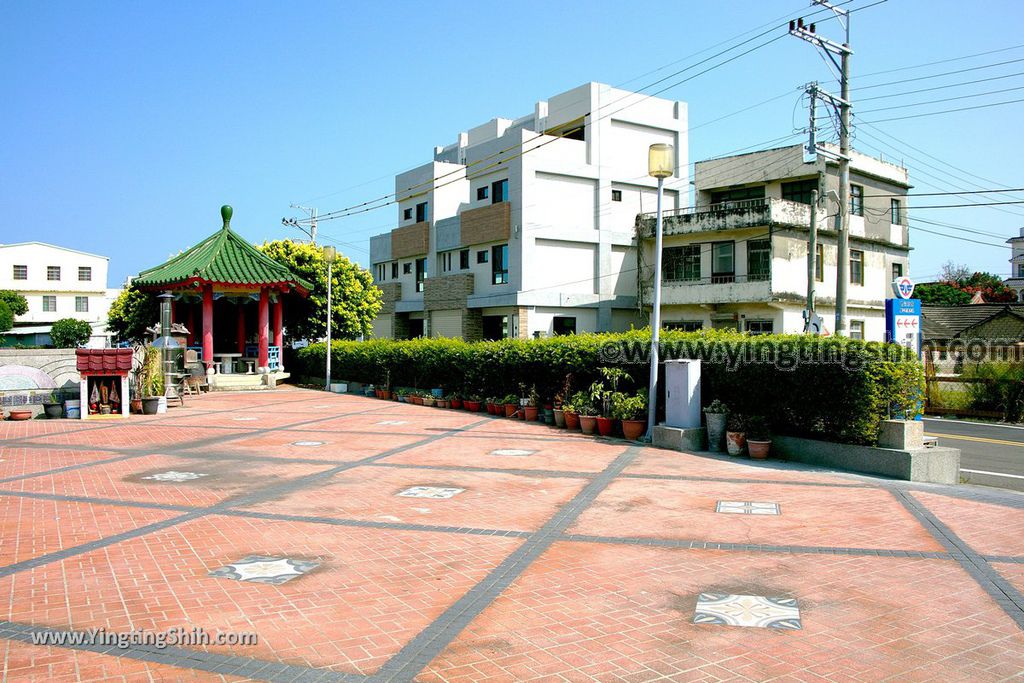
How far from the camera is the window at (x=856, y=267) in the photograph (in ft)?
113

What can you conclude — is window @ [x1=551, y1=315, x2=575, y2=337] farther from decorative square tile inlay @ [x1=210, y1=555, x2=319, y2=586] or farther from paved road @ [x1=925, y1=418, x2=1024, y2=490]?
decorative square tile inlay @ [x1=210, y1=555, x2=319, y2=586]

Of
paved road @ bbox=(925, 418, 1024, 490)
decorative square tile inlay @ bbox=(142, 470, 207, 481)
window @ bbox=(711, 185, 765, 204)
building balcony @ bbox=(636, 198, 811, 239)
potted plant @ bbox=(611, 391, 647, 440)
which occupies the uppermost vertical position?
window @ bbox=(711, 185, 765, 204)

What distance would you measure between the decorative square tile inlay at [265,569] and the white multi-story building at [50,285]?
6402 centimetres

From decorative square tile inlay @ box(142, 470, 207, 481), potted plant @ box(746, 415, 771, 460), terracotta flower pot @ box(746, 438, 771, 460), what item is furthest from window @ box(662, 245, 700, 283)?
decorative square tile inlay @ box(142, 470, 207, 481)

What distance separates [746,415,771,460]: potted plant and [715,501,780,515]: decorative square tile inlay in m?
3.28

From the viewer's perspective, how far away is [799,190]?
110ft

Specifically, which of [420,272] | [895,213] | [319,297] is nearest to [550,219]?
[420,272]

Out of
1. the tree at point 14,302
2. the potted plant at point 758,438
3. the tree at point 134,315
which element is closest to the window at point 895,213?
the potted plant at point 758,438

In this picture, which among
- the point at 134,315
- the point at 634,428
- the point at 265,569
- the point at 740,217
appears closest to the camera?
the point at 265,569

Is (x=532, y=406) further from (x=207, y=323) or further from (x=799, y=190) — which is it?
(x=799, y=190)

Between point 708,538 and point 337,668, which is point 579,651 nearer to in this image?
point 337,668

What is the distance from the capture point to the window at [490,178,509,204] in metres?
35.0

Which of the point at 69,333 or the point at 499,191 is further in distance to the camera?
the point at 69,333

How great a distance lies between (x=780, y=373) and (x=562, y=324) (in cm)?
2369
